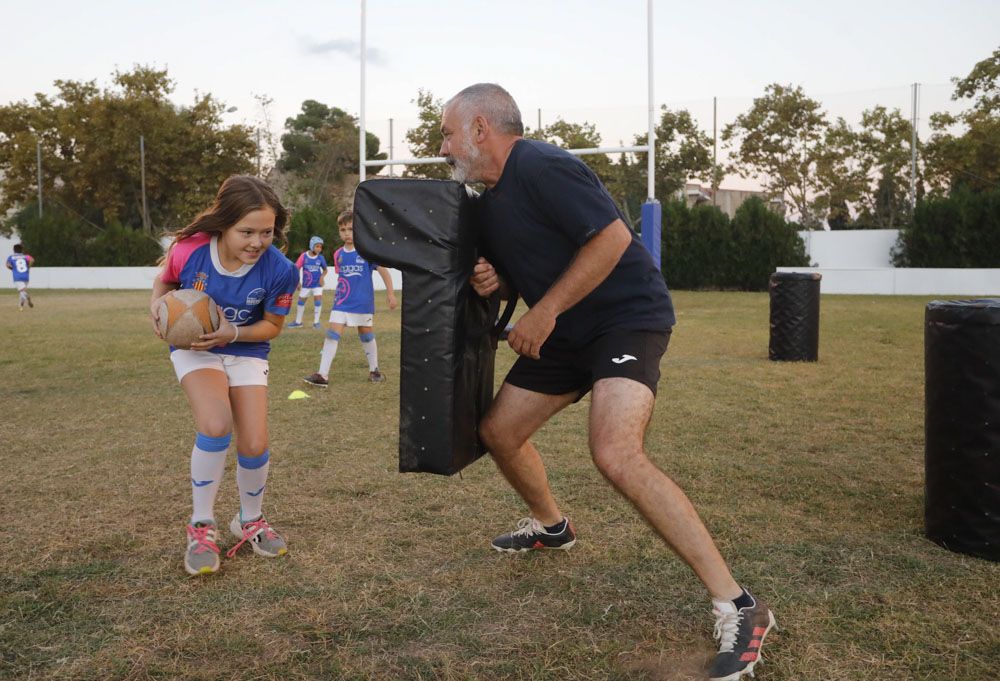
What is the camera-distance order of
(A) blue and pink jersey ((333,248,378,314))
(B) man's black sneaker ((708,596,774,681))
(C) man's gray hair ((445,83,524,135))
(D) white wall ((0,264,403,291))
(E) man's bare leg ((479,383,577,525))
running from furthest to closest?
(D) white wall ((0,264,403,291)) < (A) blue and pink jersey ((333,248,378,314)) < (E) man's bare leg ((479,383,577,525)) < (C) man's gray hair ((445,83,524,135)) < (B) man's black sneaker ((708,596,774,681))

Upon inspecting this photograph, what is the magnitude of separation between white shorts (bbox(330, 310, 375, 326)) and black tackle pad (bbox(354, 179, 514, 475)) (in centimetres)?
624

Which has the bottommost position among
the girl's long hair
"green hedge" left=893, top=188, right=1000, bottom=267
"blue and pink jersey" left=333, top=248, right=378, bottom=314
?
"blue and pink jersey" left=333, top=248, right=378, bottom=314

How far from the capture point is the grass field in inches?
114

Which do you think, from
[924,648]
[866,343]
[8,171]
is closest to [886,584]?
[924,648]

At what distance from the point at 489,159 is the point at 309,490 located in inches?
99.3

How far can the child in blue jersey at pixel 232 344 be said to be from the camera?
3750 millimetres

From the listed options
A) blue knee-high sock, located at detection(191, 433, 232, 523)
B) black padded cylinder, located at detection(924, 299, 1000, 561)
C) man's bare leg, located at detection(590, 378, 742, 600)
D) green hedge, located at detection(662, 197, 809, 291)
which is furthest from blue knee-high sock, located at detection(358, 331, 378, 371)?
green hedge, located at detection(662, 197, 809, 291)

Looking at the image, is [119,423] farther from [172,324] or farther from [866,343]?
[866,343]

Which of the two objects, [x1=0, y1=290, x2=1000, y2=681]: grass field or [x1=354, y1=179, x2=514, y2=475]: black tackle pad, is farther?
[x1=354, y1=179, x2=514, y2=475]: black tackle pad

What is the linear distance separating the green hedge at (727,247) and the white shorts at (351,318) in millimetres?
21955

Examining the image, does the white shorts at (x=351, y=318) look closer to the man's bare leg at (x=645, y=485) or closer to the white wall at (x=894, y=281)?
the man's bare leg at (x=645, y=485)

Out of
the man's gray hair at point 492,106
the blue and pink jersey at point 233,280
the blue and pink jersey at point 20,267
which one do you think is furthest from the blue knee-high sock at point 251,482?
the blue and pink jersey at point 20,267

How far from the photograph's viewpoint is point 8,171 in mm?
45281

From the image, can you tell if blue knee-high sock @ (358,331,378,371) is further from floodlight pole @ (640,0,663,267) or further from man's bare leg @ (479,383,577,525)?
floodlight pole @ (640,0,663,267)
